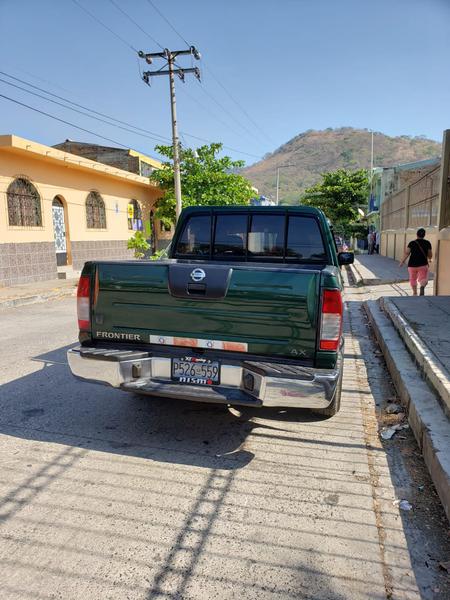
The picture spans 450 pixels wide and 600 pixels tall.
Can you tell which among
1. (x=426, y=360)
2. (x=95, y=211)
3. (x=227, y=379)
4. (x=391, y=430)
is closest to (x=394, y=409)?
(x=391, y=430)

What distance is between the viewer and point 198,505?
2912 mm

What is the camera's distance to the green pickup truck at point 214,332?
3178mm

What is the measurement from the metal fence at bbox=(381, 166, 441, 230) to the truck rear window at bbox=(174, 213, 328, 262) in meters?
8.01

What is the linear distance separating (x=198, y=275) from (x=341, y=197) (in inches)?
1500

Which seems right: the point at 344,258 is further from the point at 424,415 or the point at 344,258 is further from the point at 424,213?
the point at 424,213

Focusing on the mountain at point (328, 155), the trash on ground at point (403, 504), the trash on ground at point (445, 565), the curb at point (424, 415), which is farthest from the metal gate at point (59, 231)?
the mountain at point (328, 155)

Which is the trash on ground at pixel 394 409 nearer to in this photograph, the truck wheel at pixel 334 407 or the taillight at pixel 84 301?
the truck wheel at pixel 334 407

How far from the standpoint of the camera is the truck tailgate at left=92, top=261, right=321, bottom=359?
3182 mm

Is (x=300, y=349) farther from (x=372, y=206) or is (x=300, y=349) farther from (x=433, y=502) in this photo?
(x=372, y=206)

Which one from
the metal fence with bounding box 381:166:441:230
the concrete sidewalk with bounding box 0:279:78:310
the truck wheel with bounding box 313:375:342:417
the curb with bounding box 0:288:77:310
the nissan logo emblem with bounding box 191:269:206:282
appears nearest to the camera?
the nissan logo emblem with bounding box 191:269:206:282

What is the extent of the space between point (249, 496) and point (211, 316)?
1.28 metres

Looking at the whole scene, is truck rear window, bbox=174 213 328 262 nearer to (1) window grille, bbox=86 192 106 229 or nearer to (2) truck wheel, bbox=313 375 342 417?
(2) truck wheel, bbox=313 375 342 417

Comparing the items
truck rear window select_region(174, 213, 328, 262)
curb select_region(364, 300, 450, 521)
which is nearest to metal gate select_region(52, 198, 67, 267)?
truck rear window select_region(174, 213, 328, 262)

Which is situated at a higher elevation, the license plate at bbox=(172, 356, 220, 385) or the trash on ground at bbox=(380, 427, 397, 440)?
the license plate at bbox=(172, 356, 220, 385)
